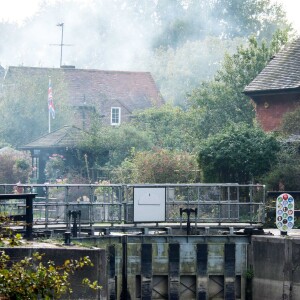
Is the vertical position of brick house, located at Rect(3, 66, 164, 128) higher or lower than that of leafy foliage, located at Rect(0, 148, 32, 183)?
higher

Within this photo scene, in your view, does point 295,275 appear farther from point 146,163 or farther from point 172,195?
point 146,163

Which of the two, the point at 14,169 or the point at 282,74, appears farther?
the point at 14,169

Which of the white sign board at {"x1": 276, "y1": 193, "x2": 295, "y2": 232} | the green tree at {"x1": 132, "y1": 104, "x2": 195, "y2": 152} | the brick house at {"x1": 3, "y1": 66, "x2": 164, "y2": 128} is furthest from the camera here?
the brick house at {"x1": 3, "y1": 66, "x2": 164, "y2": 128}

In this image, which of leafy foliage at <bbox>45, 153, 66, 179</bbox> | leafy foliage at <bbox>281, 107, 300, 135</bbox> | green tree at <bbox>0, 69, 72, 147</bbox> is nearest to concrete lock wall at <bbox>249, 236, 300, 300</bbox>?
leafy foliage at <bbox>281, 107, 300, 135</bbox>

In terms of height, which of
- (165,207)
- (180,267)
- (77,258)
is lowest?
(180,267)

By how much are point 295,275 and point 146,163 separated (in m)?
17.8

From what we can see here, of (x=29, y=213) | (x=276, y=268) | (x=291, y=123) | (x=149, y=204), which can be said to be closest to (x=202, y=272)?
(x=276, y=268)

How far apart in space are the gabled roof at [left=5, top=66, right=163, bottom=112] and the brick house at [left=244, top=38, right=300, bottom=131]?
32.4m

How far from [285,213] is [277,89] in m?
21.1

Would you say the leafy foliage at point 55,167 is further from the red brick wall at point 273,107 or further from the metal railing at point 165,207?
the metal railing at point 165,207

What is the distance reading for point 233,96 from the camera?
69562mm

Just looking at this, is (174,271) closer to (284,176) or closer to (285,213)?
(285,213)

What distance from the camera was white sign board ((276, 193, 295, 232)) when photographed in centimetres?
3838

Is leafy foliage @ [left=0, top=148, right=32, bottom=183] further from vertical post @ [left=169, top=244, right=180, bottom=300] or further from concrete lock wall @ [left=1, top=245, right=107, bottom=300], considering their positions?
concrete lock wall @ [left=1, top=245, right=107, bottom=300]
